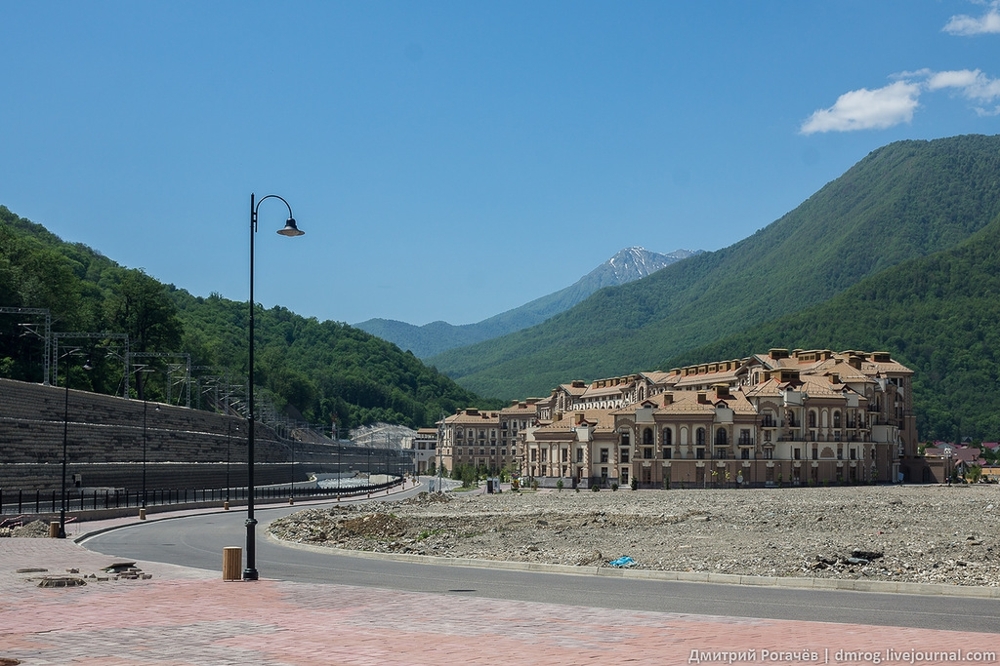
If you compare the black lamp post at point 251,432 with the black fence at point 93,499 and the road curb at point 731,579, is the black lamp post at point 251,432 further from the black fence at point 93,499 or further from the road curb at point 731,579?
the black fence at point 93,499

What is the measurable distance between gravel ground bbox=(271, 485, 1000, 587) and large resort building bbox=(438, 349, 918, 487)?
25.4 m

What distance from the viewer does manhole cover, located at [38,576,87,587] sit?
2298cm

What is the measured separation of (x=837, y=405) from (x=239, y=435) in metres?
63.8

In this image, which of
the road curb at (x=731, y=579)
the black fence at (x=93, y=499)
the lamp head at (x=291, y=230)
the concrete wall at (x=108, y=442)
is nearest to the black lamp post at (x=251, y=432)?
the lamp head at (x=291, y=230)

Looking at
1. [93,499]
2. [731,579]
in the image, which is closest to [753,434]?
[93,499]

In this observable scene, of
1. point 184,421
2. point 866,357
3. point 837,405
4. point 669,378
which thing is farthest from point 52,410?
point 866,357

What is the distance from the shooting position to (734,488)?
10812cm

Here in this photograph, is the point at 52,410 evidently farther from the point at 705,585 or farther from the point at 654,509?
the point at 705,585

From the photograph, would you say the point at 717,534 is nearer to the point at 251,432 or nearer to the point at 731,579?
the point at 731,579

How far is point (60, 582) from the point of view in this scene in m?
23.0

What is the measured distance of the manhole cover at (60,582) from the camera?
905 inches

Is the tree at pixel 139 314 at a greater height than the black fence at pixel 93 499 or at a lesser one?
greater

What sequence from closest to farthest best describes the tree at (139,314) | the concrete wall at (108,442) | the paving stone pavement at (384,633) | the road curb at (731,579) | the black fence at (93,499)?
the paving stone pavement at (384,633) < the road curb at (731,579) < the black fence at (93,499) < the concrete wall at (108,442) < the tree at (139,314)

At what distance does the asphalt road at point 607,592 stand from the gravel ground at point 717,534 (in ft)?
13.2
